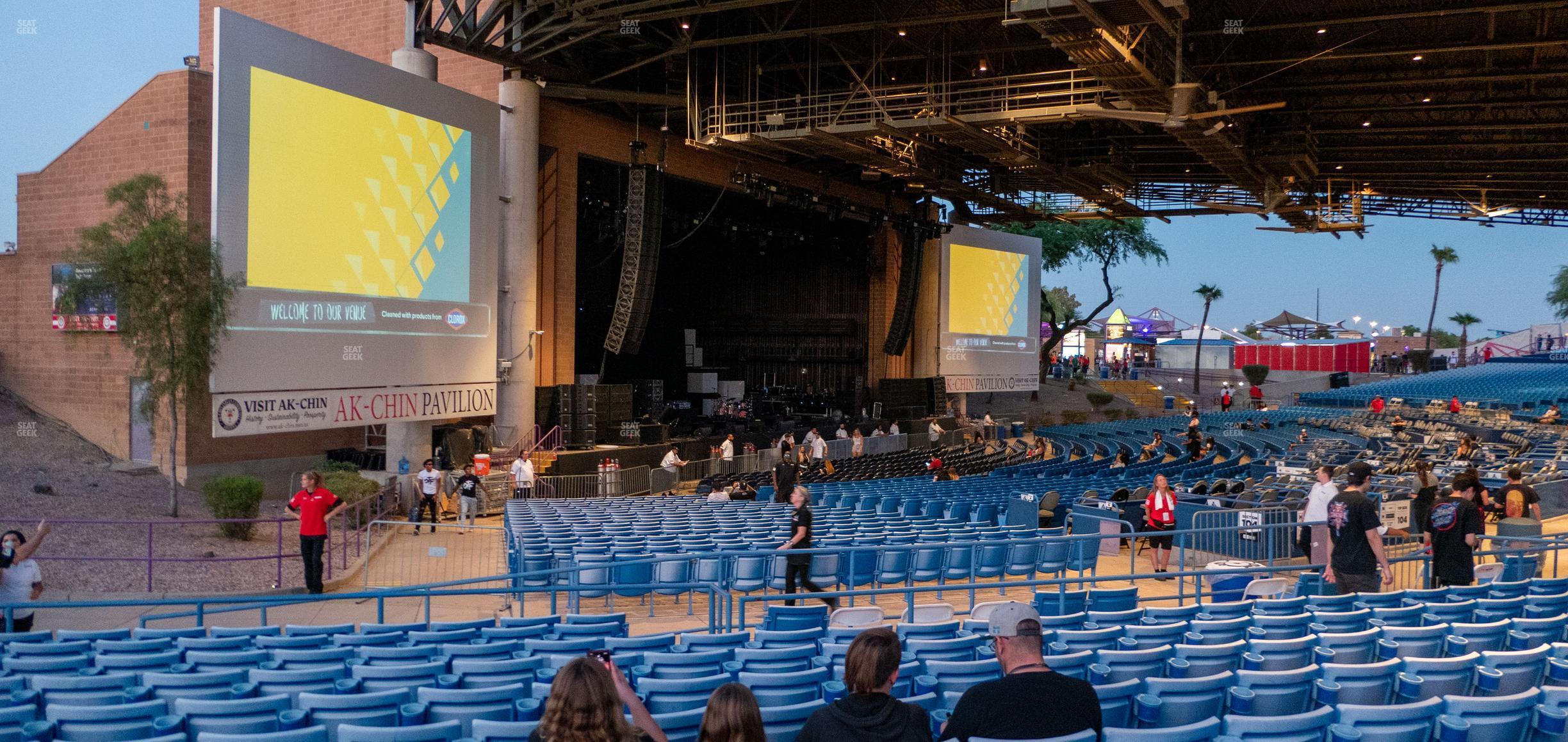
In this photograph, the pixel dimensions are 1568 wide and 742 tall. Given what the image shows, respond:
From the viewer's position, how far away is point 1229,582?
10.0 m

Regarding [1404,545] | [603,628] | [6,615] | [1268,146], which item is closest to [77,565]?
[6,615]

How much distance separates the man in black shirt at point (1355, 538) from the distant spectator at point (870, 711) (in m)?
5.68

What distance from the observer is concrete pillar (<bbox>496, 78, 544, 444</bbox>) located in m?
23.7

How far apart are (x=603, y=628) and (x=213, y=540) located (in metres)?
10.7

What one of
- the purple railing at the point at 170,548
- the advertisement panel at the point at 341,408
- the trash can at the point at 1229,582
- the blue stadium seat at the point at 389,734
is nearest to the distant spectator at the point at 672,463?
the advertisement panel at the point at 341,408

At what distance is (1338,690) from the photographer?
4688mm

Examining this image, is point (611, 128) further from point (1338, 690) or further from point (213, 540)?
point (1338, 690)

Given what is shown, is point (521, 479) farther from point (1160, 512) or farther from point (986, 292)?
point (986, 292)

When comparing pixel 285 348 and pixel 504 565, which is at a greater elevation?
pixel 285 348

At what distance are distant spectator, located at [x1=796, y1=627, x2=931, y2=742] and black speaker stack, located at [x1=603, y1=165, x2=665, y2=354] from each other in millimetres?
21244

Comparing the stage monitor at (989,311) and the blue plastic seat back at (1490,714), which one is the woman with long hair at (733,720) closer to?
the blue plastic seat back at (1490,714)

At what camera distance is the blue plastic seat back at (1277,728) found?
3848 mm

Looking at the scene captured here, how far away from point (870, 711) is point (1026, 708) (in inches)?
20.8

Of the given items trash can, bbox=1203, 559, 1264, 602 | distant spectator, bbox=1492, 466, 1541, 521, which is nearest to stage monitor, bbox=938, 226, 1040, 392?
distant spectator, bbox=1492, 466, 1541, 521
